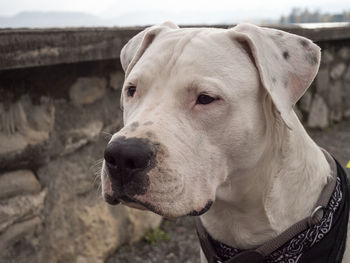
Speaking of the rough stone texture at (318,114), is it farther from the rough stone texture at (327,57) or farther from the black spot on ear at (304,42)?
the black spot on ear at (304,42)

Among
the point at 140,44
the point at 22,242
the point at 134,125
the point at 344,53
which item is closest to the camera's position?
the point at 134,125

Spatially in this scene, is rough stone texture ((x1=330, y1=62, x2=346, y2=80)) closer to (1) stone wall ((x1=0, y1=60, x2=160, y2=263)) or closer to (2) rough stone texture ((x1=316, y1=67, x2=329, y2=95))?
(2) rough stone texture ((x1=316, y1=67, x2=329, y2=95))

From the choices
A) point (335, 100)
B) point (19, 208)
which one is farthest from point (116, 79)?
point (335, 100)

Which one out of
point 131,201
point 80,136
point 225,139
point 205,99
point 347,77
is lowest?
point 347,77

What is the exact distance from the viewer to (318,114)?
5.08 meters

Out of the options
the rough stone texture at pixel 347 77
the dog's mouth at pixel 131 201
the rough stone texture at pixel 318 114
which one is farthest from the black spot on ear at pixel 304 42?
the rough stone texture at pixel 347 77

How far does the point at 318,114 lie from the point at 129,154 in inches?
162

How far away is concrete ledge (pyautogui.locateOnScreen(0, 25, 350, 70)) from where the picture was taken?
6.77ft

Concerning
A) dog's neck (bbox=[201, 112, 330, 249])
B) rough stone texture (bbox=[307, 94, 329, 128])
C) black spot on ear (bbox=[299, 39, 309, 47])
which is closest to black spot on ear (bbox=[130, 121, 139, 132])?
dog's neck (bbox=[201, 112, 330, 249])

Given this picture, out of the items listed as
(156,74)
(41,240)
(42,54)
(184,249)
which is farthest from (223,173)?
(184,249)

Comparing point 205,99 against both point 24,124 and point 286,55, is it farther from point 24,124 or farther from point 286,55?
point 24,124

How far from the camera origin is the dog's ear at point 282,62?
160cm

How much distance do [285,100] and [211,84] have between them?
293 millimetres

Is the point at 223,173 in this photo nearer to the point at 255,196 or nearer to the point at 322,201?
the point at 255,196
